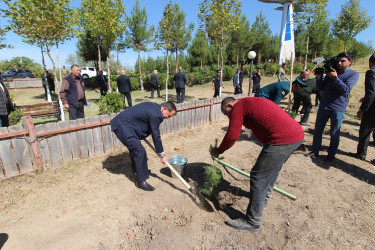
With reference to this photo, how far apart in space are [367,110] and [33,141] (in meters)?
6.43

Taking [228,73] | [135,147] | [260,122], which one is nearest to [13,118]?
[135,147]

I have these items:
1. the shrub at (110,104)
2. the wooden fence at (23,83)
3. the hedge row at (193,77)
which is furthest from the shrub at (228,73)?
the wooden fence at (23,83)

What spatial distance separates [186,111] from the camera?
21.5 ft

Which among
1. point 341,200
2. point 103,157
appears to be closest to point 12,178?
point 103,157

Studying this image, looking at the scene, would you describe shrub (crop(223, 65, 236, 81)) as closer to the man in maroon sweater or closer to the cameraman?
the cameraman

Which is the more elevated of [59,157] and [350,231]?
[59,157]

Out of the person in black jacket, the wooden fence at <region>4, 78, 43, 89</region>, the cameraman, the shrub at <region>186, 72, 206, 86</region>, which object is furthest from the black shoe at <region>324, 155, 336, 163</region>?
the wooden fence at <region>4, 78, 43, 89</region>

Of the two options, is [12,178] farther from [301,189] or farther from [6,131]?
[301,189]

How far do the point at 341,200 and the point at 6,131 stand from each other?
5.55m

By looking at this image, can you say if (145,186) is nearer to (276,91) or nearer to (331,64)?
(276,91)

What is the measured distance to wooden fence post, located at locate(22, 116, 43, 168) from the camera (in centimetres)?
362

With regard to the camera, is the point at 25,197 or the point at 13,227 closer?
the point at 13,227

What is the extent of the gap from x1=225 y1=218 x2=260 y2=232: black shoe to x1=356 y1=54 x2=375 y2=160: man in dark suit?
137 inches

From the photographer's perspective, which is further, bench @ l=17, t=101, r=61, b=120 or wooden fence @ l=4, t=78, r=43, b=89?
wooden fence @ l=4, t=78, r=43, b=89
